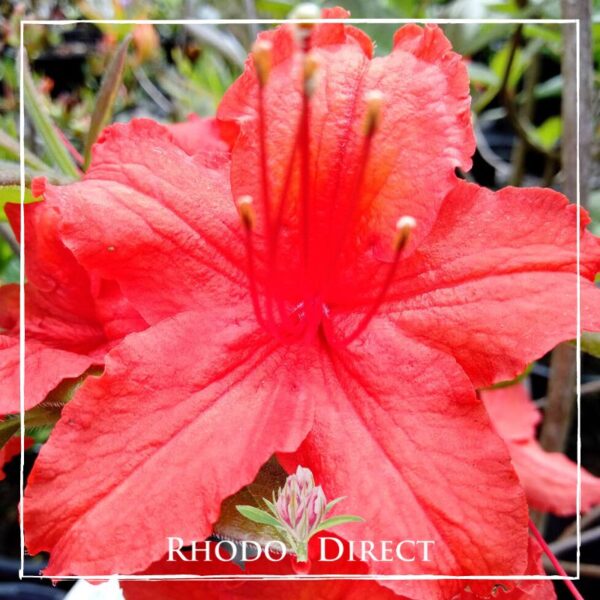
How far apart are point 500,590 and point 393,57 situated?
28cm

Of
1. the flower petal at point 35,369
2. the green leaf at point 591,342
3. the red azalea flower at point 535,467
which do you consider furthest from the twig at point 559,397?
the flower petal at point 35,369

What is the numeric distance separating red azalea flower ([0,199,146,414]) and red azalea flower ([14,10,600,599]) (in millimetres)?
25

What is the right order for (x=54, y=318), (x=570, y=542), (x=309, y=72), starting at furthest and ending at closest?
(x=570, y=542)
(x=54, y=318)
(x=309, y=72)

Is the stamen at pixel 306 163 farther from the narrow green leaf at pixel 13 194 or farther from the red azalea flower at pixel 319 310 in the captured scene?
the narrow green leaf at pixel 13 194

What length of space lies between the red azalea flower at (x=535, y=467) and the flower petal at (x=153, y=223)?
32 centimetres

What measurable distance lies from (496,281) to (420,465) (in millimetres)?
99

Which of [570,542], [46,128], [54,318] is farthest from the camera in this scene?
[570,542]

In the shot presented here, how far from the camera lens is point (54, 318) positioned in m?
0.44

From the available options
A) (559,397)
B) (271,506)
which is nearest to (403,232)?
(271,506)

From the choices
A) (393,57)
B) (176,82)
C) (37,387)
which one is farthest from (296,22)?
(176,82)

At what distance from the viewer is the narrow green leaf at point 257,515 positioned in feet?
1.18

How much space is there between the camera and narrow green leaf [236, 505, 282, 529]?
1.18 ft

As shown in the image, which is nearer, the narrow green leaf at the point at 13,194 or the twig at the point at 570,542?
the narrow green leaf at the point at 13,194

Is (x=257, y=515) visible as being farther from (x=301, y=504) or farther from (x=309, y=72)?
(x=309, y=72)
